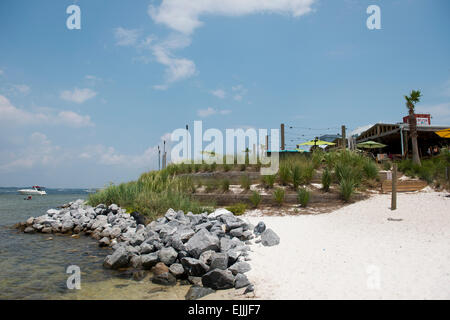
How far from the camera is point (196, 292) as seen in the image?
4.11m

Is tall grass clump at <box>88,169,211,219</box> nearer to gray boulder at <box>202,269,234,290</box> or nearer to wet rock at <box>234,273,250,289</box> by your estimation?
gray boulder at <box>202,269,234,290</box>

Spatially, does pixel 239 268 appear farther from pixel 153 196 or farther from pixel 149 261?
pixel 153 196

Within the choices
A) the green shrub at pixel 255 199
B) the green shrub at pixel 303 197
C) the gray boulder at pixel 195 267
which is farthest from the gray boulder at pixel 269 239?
the green shrub at pixel 303 197

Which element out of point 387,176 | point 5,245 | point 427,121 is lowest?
point 5,245

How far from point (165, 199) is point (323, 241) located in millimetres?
5010

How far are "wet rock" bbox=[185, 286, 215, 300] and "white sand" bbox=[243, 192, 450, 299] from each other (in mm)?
688

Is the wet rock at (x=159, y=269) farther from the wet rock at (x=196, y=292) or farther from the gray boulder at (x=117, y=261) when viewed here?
the wet rock at (x=196, y=292)

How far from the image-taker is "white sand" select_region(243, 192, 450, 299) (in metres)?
3.71

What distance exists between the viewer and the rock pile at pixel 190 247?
184 inches

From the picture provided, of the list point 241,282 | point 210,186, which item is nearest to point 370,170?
point 210,186

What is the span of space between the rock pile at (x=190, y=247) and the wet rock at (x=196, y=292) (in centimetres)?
19

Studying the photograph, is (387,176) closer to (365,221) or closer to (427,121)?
(365,221)
